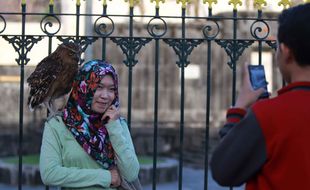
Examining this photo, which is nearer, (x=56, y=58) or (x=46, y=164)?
(x=46, y=164)

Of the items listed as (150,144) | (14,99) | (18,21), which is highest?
(18,21)

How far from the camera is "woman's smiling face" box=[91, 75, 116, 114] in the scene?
291cm

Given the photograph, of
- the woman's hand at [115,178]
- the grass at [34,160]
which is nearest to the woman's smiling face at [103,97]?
the woman's hand at [115,178]

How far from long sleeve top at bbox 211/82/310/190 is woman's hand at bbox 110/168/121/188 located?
114 centimetres

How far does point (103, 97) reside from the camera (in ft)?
9.52

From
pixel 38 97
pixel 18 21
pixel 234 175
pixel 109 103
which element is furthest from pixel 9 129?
pixel 234 175

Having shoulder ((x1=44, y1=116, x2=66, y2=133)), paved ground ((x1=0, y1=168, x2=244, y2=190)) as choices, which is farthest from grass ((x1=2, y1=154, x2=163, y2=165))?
shoulder ((x1=44, y1=116, x2=66, y2=133))

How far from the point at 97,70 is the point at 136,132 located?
866 centimetres

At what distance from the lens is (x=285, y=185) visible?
1.77m

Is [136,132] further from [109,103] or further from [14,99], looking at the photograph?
[109,103]

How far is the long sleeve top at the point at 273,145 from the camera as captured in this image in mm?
1767

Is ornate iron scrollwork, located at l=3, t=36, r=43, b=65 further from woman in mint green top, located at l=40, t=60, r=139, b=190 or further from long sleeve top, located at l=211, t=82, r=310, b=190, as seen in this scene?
long sleeve top, located at l=211, t=82, r=310, b=190

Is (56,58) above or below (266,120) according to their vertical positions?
above

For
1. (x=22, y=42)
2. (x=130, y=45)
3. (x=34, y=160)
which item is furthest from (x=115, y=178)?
(x=34, y=160)
